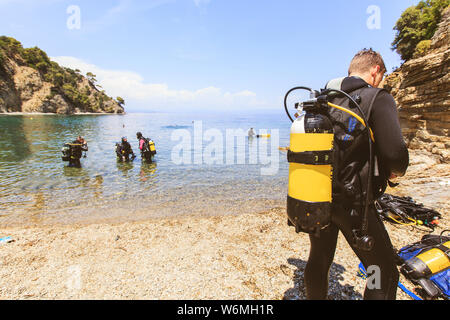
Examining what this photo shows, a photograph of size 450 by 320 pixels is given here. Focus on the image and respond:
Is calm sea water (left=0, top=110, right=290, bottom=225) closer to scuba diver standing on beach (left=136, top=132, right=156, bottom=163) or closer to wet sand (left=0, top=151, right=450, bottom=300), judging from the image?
scuba diver standing on beach (left=136, top=132, right=156, bottom=163)

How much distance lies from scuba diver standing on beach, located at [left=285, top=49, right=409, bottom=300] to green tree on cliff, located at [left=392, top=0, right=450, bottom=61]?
25.8 meters

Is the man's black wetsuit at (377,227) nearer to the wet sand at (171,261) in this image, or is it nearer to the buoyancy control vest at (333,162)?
the buoyancy control vest at (333,162)

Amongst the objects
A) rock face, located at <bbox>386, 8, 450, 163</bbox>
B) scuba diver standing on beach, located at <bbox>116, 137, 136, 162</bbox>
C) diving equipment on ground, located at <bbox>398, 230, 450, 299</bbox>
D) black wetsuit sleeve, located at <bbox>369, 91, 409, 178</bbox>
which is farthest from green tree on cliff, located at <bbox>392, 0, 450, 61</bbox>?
scuba diver standing on beach, located at <bbox>116, 137, 136, 162</bbox>

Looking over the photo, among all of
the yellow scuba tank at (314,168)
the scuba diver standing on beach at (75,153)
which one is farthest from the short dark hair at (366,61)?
the scuba diver standing on beach at (75,153)

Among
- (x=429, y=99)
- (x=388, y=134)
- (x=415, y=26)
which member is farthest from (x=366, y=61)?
(x=415, y=26)

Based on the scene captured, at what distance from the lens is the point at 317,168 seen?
68.6 inches

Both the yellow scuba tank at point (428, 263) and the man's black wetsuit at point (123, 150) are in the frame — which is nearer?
the yellow scuba tank at point (428, 263)

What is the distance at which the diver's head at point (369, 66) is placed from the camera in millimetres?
1950

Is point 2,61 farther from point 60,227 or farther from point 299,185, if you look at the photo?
point 299,185

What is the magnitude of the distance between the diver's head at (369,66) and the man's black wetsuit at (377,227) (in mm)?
200

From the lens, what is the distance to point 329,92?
6.42 ft

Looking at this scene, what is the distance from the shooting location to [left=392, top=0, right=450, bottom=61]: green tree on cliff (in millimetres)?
18594

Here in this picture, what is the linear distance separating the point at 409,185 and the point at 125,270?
34.2 ft
